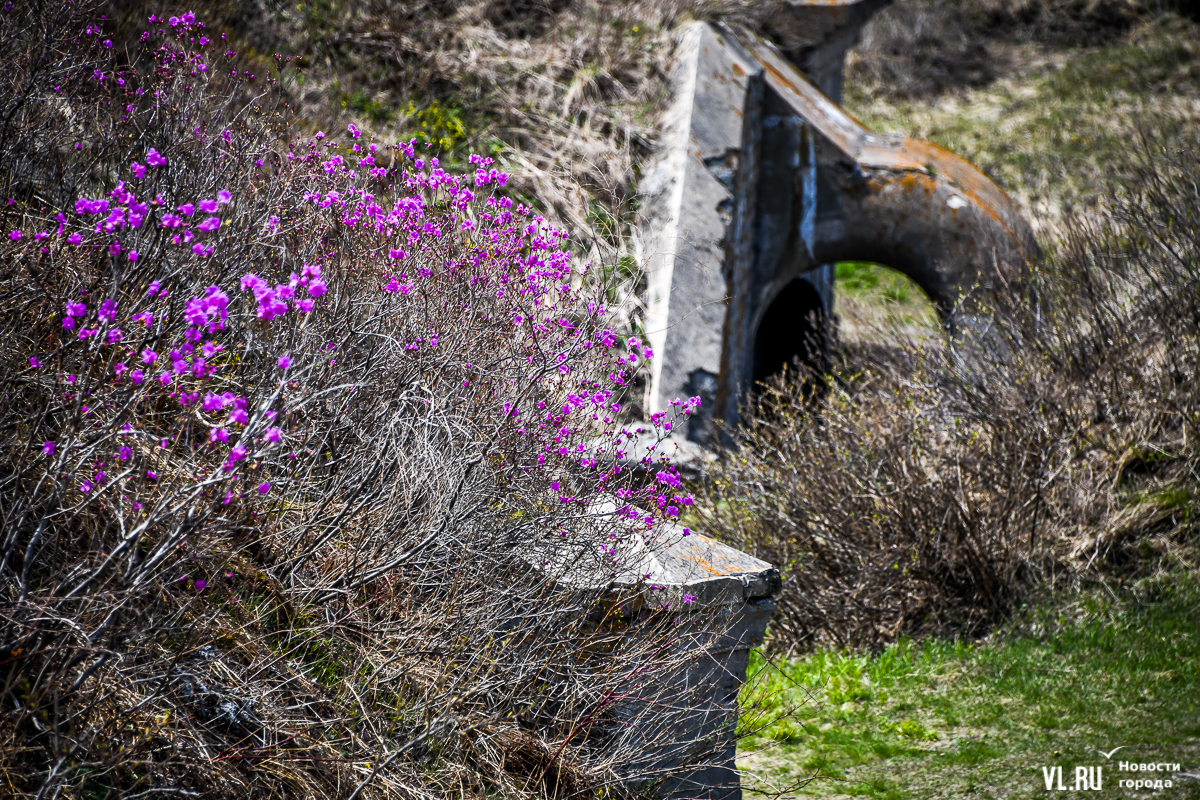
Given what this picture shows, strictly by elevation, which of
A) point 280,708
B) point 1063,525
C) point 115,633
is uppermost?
point 1063,525

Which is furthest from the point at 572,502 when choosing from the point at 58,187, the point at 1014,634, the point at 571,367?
the point at 1014,634

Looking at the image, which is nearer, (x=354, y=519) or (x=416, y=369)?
(x=354, y=519)

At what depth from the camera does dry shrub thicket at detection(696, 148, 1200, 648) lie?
5.68 metres

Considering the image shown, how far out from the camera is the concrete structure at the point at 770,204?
7574mm

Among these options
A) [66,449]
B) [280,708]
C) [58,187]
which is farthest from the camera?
[58,187]

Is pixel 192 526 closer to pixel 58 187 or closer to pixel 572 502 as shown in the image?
pixel 572 502

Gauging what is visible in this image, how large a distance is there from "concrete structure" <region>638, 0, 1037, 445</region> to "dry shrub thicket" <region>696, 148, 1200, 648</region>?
4.19ft

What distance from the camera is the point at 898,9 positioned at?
69.6 ft

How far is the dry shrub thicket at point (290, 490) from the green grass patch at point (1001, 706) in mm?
1380

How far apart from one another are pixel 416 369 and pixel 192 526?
125 centimetres
